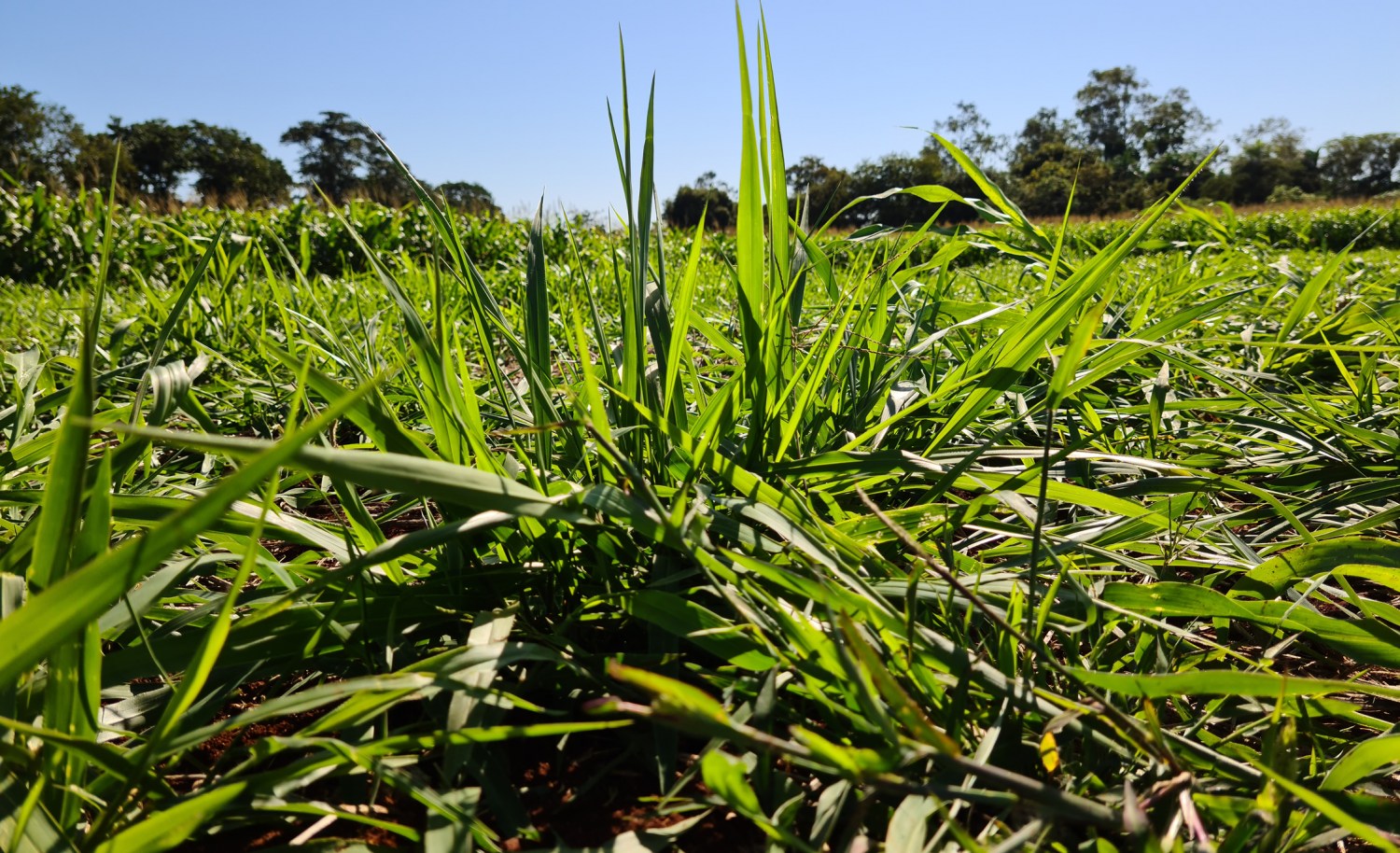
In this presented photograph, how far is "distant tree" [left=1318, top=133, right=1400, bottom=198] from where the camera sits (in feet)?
199

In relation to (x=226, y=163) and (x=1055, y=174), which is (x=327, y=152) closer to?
(x=226, y=163)

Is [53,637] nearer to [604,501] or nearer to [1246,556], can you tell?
[604,501]

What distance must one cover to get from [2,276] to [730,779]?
954cm

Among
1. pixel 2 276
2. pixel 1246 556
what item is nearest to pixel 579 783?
pixel 1246 556

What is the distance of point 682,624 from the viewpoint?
0.67 metres

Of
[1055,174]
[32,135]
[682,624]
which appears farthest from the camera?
[32,135]

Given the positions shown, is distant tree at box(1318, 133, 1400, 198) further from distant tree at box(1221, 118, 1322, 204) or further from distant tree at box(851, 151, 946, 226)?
distant tree at box(851, 151, 946, 226)

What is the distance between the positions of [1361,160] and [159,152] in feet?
311

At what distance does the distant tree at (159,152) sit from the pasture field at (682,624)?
69.1 m

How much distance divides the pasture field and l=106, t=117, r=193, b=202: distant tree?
227 ft

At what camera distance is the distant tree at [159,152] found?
55844 mm

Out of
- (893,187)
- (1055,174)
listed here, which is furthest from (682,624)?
(1055,174)

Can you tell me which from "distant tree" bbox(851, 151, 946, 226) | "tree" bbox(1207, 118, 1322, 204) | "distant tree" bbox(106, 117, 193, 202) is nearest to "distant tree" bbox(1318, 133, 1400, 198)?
"tree" bbox(1207, 118, 1322, 204)

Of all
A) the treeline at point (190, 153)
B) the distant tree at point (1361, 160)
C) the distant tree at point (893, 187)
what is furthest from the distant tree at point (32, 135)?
the distant tree at point (1361, 160)
